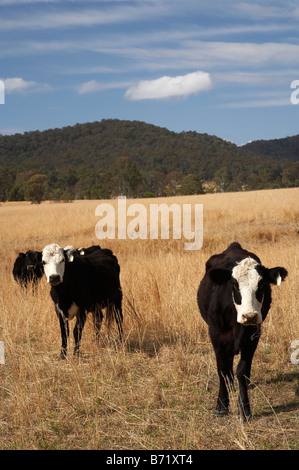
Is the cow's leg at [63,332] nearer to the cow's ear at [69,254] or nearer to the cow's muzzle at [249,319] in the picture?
the cow's ear at [69,254]

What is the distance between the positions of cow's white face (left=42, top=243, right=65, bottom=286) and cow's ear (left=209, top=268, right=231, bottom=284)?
2.36m

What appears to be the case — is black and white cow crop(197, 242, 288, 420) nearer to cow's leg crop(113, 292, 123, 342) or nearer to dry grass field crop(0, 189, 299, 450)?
dry grass field crop(0, 189, 299, 450)

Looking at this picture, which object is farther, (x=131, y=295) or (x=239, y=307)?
(x=131, y=295)

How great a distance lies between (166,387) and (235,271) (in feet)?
5.79

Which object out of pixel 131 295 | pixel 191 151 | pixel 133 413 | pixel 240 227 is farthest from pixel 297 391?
pixel 191 151

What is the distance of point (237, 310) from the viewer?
432 centimetres

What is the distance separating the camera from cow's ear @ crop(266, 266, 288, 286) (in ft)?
14.4

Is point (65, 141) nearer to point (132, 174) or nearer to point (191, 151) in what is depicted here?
point (191, 151)

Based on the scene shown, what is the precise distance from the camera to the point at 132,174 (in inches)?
3538

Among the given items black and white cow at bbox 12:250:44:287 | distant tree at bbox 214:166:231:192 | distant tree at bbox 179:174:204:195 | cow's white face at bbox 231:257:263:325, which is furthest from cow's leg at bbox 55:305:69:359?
distant tree at bbox 214:166:231:192

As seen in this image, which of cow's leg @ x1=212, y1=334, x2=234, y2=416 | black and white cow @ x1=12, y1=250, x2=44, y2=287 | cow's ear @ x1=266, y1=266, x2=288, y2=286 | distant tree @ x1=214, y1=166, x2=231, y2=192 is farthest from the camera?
distant tree @ x1=214, y1=166, x2=231, y2=192

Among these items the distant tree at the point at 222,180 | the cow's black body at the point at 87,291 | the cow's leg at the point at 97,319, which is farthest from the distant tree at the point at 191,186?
the cow's leg at the point at 97,319

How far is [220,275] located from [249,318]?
1.76ft

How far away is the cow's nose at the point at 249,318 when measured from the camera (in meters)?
4.06
